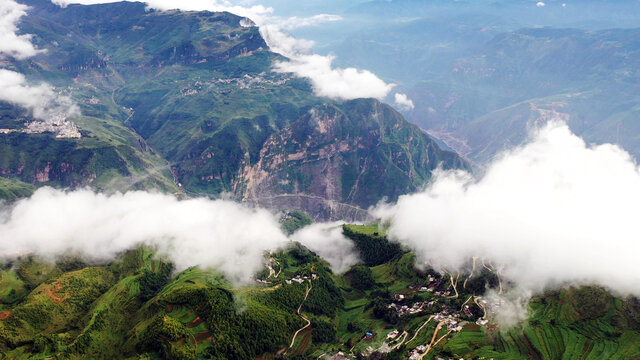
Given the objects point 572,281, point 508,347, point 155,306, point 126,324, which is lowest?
point 126,324

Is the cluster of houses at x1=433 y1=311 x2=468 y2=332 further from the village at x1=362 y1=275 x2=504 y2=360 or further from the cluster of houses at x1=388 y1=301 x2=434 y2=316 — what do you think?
the cluster of houses at x1=388 y1=301 x2=434 y2=316

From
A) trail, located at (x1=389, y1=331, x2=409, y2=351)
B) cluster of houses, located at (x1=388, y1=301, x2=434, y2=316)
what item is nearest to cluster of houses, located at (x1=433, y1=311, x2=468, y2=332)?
cluster of houses, located at (x1=388, y1=301, x2=434, y2=316)

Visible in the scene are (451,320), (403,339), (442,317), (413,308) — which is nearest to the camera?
(451,320)

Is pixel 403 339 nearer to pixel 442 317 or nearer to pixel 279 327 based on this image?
pixel 442 317

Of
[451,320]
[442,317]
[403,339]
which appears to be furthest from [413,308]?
[451,320]

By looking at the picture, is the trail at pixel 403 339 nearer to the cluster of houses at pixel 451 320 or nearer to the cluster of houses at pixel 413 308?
the cluster of houses at pixel 451 320

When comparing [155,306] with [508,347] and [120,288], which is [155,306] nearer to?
[120,288]

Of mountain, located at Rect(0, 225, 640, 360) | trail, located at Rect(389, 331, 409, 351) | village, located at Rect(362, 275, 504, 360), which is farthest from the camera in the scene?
trail, located at Rect(389, 331, 409, 351)

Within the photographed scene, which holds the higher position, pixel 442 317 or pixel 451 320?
pixel 451 320

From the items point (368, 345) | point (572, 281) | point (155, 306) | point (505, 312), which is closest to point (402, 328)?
point (368, 345)

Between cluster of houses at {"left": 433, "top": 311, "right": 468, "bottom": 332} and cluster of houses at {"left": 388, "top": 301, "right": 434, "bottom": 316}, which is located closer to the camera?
cluster of houses at {"left": 433, "top": 311, "right": 468, "bottom": 332}

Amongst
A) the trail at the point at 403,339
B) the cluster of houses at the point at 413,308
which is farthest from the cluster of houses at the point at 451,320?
the trail at the point at 403,339
